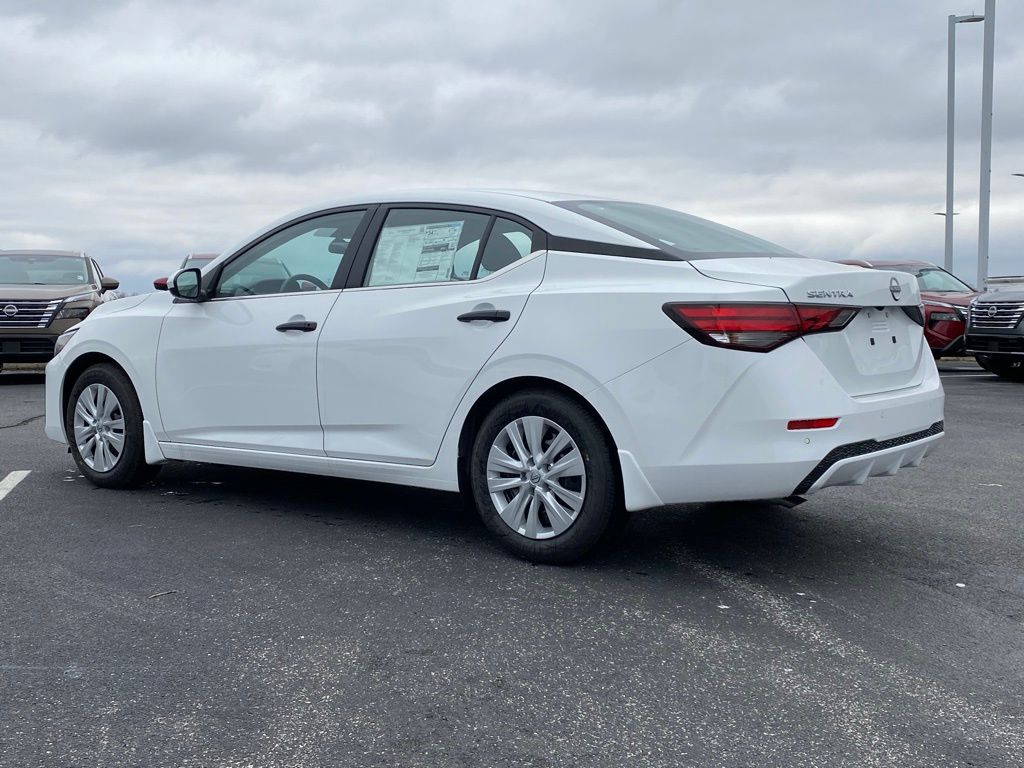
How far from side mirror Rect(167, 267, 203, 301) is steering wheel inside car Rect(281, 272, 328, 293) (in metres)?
0.58

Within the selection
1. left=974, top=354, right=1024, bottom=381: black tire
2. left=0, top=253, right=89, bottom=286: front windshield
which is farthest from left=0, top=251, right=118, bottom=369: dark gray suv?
left=974, top=354, right=1024, bottom=381: black tire

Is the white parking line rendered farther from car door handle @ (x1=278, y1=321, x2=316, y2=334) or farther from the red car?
the red car

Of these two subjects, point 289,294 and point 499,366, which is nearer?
point 499,366

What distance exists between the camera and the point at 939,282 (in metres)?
17.4

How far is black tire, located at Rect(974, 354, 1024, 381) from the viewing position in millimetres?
15305

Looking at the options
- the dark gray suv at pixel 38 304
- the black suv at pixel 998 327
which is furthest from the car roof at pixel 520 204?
the black suv at pixel 998 327

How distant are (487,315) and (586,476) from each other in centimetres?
82

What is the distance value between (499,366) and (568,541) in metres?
0.78

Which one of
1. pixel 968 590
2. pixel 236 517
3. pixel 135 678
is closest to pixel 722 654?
pixel 968 590

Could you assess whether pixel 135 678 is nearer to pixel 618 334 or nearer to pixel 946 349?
pixel 618 334

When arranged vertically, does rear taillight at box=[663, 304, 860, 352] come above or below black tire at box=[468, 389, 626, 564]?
above

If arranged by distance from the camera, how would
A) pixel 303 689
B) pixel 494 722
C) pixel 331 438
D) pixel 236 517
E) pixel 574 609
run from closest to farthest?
1. pixel 494 722
2. pixel 303 689
3. pixel 574 609
4. pixel 331 438
5. pixel 236 517

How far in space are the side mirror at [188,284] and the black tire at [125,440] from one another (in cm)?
72

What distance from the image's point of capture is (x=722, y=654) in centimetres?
368
